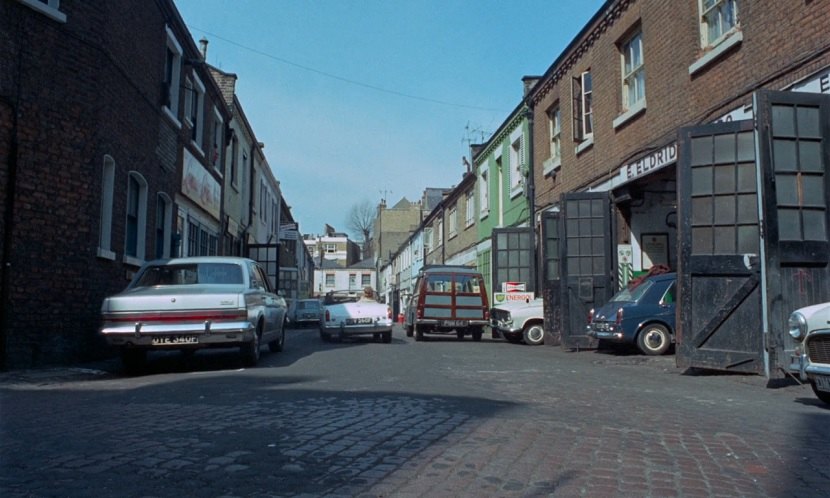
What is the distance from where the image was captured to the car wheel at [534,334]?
17.8m

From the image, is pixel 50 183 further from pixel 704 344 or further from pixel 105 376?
pixel 704 344

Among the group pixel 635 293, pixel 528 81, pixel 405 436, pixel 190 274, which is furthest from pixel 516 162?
pixel 405 436

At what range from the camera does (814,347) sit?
22.8ft

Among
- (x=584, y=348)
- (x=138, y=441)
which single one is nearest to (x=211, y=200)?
(x=584, y=348)

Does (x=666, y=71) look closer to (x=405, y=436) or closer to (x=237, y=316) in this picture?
(x=237, y=316)

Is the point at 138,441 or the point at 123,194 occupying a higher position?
the point at 123,194

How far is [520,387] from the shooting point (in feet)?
27.2

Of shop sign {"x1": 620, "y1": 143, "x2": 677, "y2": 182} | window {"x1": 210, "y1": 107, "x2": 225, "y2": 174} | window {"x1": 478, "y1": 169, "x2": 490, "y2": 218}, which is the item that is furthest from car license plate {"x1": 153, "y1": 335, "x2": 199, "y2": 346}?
window {"x1": 478, "y1": 169, "x2": 490, "y2": 218}

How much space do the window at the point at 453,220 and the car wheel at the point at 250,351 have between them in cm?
2592

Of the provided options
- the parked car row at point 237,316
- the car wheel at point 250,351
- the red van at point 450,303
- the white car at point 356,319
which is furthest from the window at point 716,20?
the white car at point 356,319

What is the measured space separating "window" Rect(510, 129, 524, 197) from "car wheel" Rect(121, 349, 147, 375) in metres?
15.5

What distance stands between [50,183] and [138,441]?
670 cm

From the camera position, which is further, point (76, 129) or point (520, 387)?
point (76, 129)

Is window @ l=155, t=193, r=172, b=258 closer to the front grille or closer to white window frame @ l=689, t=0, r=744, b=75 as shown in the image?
white window frame @ l=689, t=0, r=744, b=75
